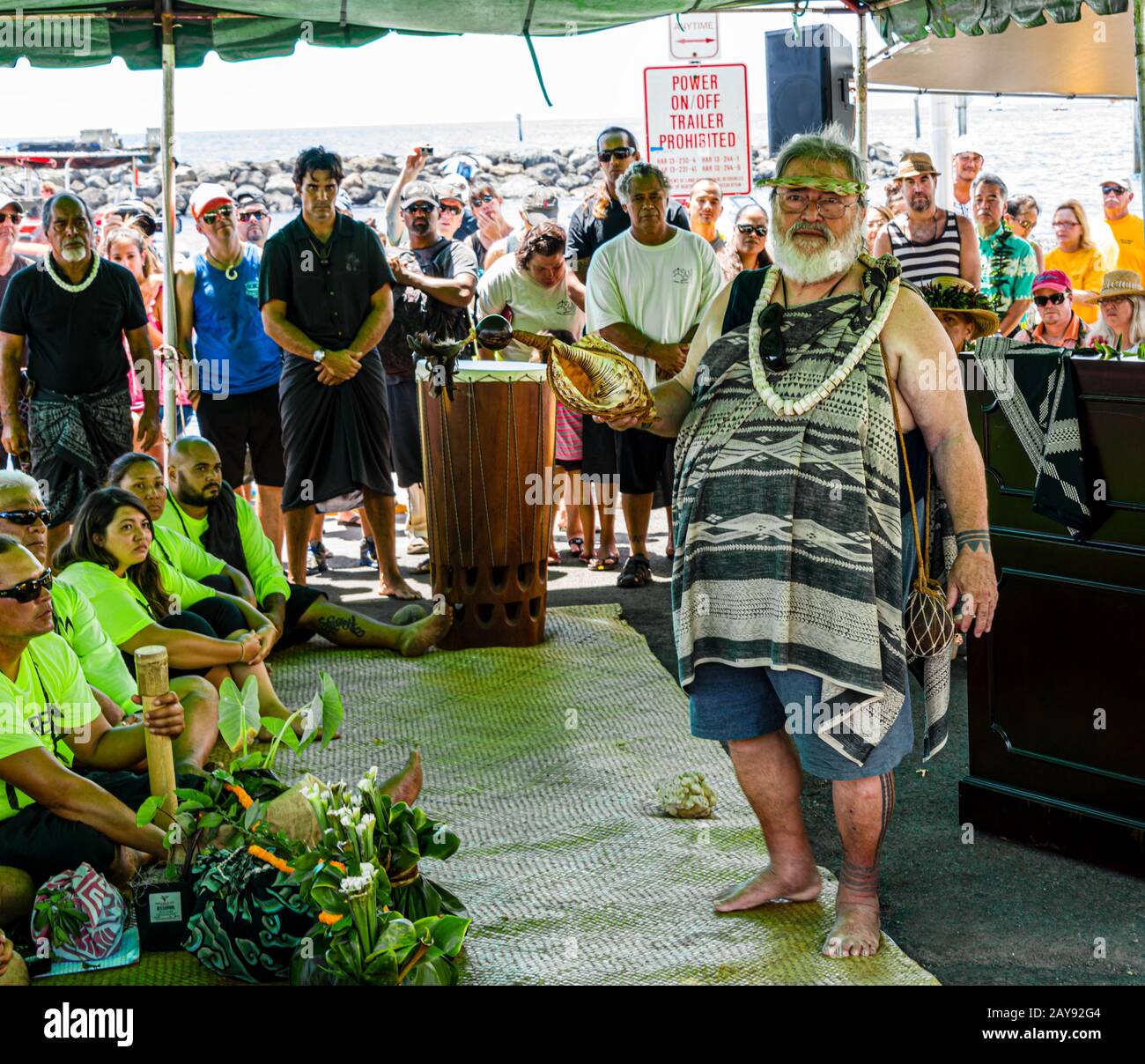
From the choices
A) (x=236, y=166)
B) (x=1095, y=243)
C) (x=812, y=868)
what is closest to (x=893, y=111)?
(x=236, y=166)

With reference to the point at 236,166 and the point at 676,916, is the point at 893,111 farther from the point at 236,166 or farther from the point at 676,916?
the point at 676,916

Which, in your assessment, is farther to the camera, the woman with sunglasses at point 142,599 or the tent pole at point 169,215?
the tent pole at point 169,215

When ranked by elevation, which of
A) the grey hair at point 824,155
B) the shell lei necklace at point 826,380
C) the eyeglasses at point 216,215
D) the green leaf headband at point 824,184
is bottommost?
the shell lei necklace at point 826,380

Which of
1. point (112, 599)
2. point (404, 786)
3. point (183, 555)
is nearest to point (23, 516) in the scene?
point (112, 599)

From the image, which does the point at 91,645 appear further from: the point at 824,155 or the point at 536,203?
the point at 536,203

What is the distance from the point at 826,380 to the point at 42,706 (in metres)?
1.94

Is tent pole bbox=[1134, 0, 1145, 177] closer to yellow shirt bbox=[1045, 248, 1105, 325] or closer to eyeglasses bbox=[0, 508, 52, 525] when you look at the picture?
eyeglasses bbox=[0, 508, 52, 525]

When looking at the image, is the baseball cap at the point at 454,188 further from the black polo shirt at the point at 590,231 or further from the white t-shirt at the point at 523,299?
the white t-shirt at the point at 523,299

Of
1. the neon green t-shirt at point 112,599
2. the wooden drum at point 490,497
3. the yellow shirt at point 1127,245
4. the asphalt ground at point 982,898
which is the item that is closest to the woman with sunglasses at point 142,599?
the neon green t-shirt at point 112,599

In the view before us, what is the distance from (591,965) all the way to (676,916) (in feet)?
1.11

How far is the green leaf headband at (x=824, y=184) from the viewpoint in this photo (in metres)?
3.27

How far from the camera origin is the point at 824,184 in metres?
3.27

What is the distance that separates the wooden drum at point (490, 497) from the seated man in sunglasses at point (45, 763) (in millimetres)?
2587

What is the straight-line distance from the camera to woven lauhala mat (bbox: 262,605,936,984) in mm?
3336
